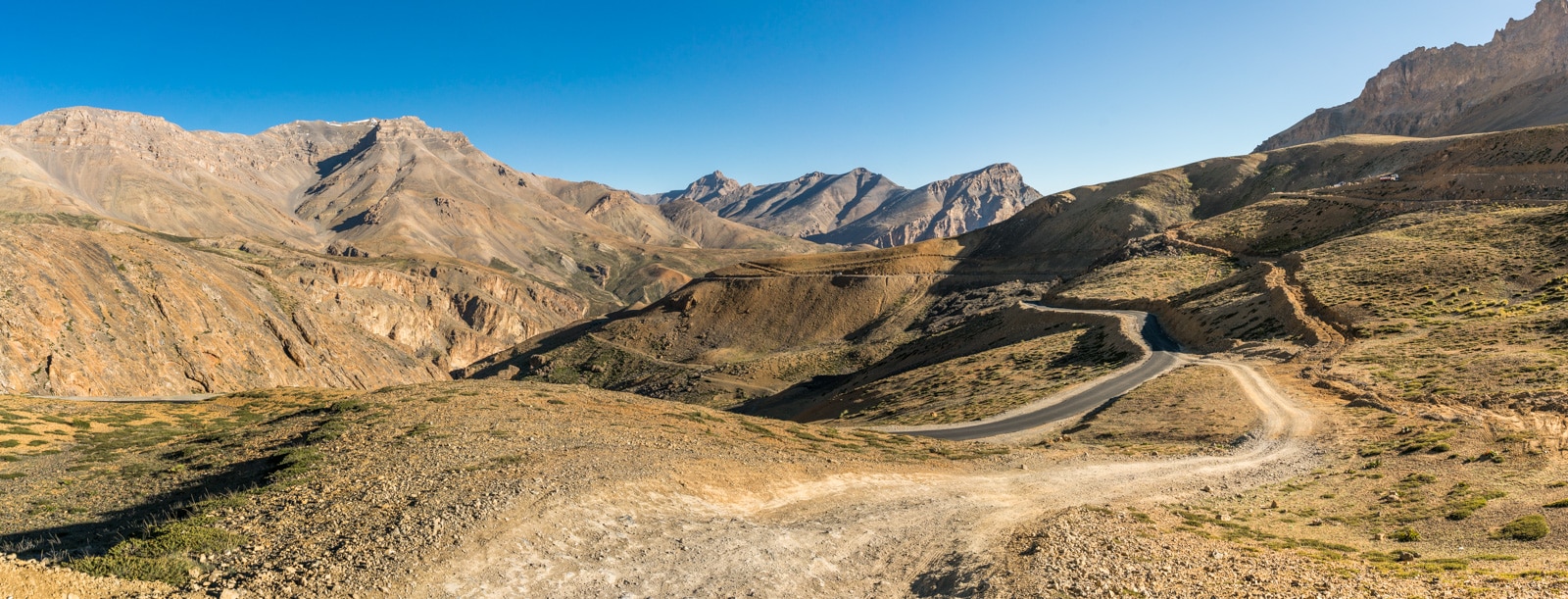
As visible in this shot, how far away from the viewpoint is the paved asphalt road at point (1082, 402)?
32781mm

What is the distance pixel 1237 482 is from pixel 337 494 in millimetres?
25474

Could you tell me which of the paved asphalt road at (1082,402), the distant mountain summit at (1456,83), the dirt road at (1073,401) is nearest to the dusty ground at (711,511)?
the paved asphalt road at (1082,402)

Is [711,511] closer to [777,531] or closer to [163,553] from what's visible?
[777,531]

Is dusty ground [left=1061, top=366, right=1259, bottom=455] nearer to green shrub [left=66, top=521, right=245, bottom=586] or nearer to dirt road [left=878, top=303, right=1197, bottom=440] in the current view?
dirt road [left=878, top=303, right=1197, bottom=440]

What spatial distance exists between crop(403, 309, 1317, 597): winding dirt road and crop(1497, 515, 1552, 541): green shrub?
6519 mm

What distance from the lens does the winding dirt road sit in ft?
40.4

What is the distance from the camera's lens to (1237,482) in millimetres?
20766

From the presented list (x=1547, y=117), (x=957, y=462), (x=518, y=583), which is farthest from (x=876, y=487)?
(x=1547, y=117)

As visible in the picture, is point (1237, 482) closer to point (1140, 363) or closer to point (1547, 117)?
point (1140, 363)

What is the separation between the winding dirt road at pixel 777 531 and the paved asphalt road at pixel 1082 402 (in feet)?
34.0

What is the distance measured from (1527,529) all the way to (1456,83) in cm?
23769

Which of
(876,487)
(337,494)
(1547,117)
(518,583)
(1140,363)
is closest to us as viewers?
(518,583)

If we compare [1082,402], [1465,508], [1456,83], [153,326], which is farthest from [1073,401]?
[1456,83]

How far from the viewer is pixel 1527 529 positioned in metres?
13.5
